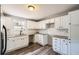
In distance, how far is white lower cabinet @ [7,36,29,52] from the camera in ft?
4.30

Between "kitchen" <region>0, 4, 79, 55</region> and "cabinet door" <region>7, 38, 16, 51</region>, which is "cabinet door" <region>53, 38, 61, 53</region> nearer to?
"kitchen" <region>0, 4, 79, 55</region>

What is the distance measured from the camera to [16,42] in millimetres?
1364

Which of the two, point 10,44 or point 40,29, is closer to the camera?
point 10,44

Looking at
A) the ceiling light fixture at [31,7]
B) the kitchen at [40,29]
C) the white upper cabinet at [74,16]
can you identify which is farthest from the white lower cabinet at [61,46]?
the ceiling light fixture at [31,7]

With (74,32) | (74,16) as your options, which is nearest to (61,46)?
(74,32)

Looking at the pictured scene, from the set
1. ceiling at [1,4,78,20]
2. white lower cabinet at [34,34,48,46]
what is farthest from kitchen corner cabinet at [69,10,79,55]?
white lower cabinet at [34,34,48,46]

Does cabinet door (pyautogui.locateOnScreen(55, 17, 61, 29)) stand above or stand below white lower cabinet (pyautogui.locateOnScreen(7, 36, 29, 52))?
above

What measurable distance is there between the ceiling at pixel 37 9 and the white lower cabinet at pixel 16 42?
0.41 m

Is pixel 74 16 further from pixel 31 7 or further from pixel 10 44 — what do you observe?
pixel 10 44

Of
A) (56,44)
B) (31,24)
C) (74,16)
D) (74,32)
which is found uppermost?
(74,16)

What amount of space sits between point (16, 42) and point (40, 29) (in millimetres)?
489
